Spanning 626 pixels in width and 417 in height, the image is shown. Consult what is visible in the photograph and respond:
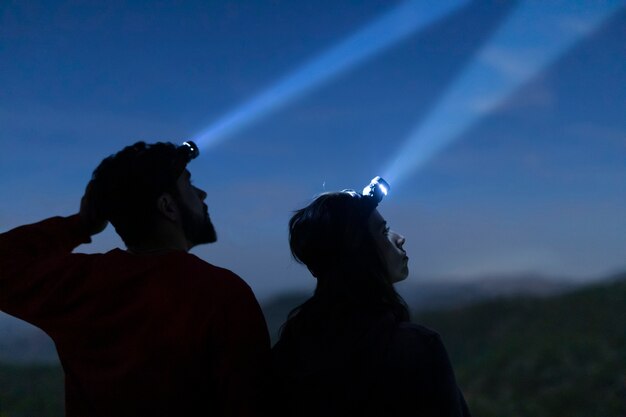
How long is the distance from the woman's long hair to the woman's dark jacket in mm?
51

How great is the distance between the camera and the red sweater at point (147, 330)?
1.60 metres

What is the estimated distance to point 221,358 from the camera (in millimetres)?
1620

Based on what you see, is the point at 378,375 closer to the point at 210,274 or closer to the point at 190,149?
the point at 210,274

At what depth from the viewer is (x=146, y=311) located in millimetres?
1635

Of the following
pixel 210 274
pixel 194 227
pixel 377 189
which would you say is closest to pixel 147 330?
pixel 210 274

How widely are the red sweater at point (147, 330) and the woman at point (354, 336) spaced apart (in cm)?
14

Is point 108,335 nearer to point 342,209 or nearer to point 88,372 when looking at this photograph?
point 88,372

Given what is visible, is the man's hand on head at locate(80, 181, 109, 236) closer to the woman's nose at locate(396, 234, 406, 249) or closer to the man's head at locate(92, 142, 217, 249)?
the man's head at locate(92, 142, 217, 249)

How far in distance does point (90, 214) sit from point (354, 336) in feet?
3.21

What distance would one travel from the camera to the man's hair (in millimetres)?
1831

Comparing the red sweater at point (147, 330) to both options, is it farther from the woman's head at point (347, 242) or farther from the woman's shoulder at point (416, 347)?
the woman's shoulder at point (416, 347)

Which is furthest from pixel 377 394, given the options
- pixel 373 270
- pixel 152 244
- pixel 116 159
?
pixel 116 159

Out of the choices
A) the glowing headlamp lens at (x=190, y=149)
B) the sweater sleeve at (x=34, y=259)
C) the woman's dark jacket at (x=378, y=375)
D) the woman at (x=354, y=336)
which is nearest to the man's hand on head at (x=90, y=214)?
the sweater sleeve at (x=34, y=259)

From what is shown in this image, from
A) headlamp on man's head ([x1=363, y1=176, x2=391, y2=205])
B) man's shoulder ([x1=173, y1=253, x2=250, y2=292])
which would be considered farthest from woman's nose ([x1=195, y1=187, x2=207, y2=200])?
headlamp on man's head ([x1=363, y1=176, x2=391, y2=205])
